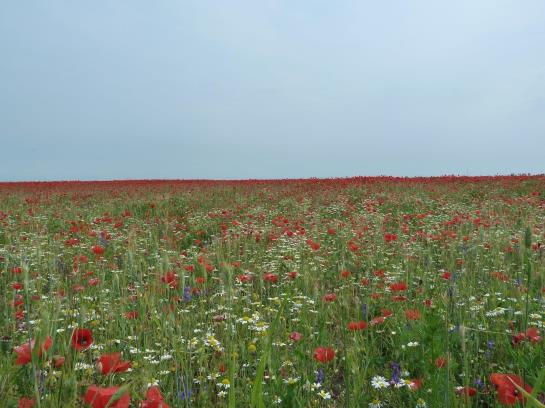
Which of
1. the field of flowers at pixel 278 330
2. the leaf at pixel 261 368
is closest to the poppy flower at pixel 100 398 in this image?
the field of flowers at pixel 278 330

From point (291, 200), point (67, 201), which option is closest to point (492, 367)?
point (291, 200)

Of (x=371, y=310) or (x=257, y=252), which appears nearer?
(x=371, y=310)

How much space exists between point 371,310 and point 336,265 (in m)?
1.92

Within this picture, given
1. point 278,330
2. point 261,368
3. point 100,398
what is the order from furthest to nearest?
point 278,330 → point 261,368 → point 100,398

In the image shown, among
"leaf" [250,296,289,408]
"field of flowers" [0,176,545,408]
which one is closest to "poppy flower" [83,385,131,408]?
"field of flowers" [0,176,545,408]

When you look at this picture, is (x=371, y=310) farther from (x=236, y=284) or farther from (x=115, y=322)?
(x=115, y=322)

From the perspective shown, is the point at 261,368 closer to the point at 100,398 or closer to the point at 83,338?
the point at 100,398

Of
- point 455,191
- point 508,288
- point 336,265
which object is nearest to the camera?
point 508,288

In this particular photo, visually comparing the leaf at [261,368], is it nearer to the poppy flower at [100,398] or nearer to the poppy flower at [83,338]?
the poppy flower at [100,398]

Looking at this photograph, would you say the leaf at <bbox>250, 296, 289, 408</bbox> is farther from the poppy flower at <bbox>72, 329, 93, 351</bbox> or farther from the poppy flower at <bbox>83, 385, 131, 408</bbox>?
the poppy flower at <bbox>72, 329, 93, 351</bbox>

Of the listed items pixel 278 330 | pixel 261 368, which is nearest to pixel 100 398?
pixel 261 368

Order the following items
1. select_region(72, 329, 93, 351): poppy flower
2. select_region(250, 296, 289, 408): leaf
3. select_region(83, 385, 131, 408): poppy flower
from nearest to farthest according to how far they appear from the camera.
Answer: select_region(83, 385, 131, 408): poppy flower → select_region(250, 296, 289, 408): leaf → select_region(72, 329, 93, 351): poppy flower

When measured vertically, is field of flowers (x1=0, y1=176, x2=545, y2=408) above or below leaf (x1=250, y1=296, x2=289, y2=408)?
below

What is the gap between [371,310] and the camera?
3.68 m
